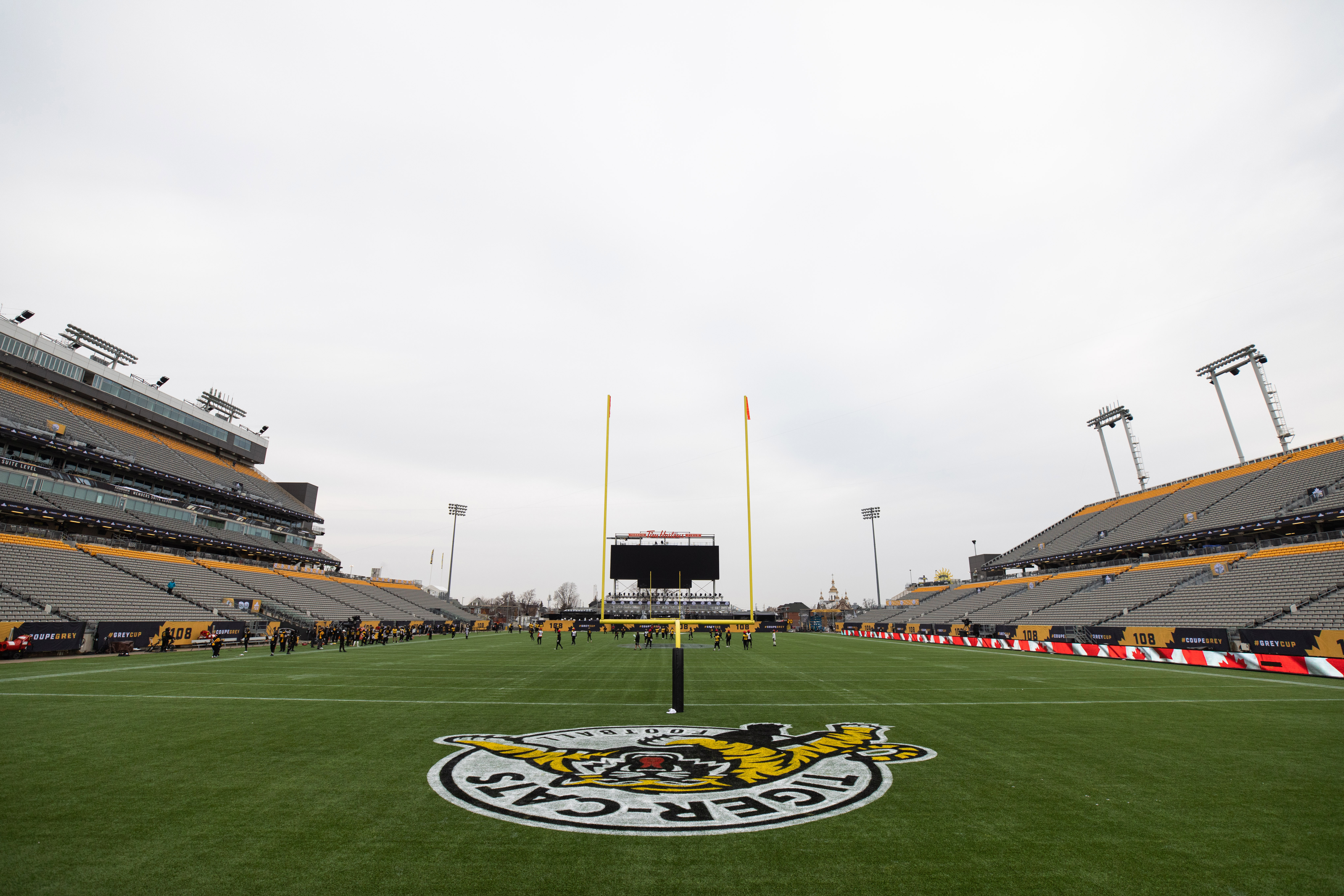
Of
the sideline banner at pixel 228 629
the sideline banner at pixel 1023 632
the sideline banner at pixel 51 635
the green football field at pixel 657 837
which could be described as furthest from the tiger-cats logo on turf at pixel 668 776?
the sideline banner at pixel 1023 632

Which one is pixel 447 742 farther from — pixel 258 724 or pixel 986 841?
pixel 986 841

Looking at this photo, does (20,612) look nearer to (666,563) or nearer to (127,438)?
(127,438)

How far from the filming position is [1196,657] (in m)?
25.0

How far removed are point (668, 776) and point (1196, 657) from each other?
29.0 meters

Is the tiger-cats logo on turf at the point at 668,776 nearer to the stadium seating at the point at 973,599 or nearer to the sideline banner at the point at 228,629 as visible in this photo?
the sideline banner at the point at 228,629

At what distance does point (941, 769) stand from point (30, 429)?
175 feet

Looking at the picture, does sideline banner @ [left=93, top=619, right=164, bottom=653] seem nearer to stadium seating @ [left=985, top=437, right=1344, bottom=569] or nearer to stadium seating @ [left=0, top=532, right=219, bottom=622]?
stadium seating @ [left=0, top=532, right=219, bottom=622]

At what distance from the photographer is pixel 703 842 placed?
5727mm

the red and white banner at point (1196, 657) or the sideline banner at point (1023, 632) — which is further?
the sideline banner at point (1023, 632)

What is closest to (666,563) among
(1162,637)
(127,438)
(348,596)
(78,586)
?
(348,596)

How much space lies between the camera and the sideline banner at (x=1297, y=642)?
2220 cm

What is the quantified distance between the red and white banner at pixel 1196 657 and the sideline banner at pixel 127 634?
158 feet

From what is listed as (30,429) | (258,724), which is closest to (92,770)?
(258,724)

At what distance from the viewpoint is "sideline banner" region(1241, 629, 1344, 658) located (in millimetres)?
22203
